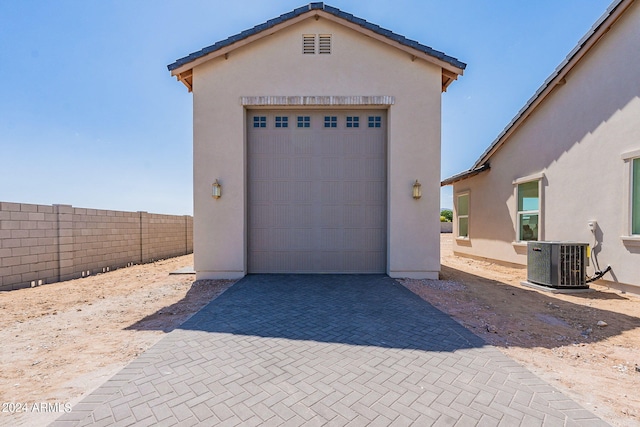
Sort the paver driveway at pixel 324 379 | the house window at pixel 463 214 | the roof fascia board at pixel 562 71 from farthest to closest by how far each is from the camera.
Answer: the house window at pixel 463 214
the roof fascia board at pixel 562 71
the paver driveway at pixel 324 379

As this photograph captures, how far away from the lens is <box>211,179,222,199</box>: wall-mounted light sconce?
761cm

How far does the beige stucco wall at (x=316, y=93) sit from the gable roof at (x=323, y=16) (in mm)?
191

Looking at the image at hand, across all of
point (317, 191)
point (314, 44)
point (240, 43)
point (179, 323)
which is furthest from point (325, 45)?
point (179, 323)

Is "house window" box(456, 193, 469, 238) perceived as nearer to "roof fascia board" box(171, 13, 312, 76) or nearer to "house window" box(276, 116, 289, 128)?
"house window" box(276, 116, 289, 128)

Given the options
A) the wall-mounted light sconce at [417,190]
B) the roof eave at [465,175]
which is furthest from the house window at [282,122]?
the roof eave at [465,175]

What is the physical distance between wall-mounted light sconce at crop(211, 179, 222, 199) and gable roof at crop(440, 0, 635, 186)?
999 centimetres

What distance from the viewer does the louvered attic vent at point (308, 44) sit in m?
7.86

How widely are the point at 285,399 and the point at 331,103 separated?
705cm

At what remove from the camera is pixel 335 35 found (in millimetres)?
7848

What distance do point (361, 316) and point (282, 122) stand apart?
583 cm

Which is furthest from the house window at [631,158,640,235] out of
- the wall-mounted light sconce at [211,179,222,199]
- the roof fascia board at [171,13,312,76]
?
the wall-mounted light sconce at [211,179,222,199]

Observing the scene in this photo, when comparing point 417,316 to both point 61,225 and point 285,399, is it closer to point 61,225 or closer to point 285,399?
point 285,399

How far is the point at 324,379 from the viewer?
2.87m

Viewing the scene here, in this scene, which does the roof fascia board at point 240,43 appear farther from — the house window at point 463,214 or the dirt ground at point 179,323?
the house window at point 463,214
